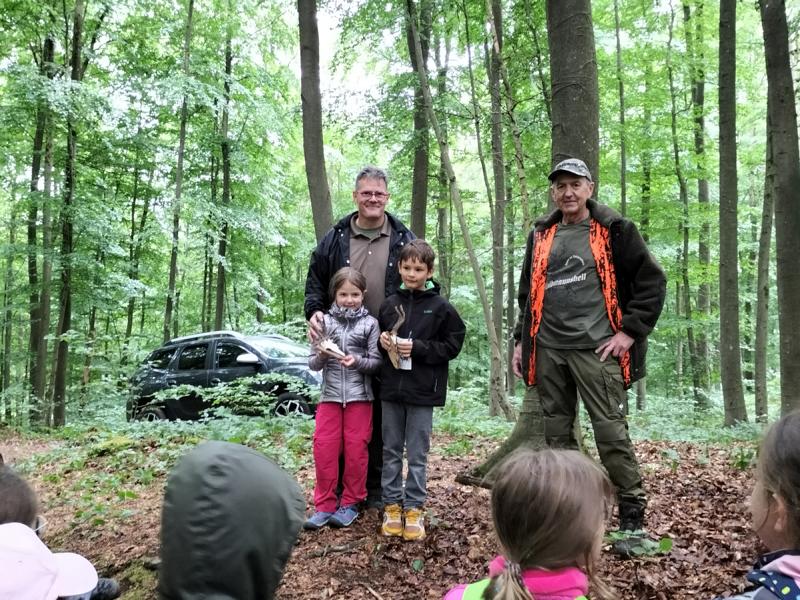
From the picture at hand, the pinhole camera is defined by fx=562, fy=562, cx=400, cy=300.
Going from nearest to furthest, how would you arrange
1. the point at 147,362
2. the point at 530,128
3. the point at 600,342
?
the point at 600,342 → the point at 530,128 → the point at 147,362

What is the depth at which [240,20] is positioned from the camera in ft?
49.4

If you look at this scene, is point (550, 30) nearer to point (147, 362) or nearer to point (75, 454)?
point (75, 454)

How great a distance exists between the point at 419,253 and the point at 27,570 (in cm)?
259

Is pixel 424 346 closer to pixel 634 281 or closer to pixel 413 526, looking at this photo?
pixel 413 526

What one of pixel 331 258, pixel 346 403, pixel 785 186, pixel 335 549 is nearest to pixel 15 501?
pixel 335 549

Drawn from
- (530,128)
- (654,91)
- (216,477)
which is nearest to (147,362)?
(530,128)

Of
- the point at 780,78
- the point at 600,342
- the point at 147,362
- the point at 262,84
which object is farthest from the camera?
the point at 262,84

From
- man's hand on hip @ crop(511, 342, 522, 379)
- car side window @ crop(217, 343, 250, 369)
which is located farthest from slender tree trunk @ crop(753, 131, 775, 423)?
car side window @ crop(217, 343, 250, 369)

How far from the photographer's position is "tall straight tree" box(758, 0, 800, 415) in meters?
6.60

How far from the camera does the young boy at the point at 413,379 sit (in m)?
3.59

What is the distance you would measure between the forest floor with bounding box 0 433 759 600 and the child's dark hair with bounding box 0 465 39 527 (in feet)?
4.69

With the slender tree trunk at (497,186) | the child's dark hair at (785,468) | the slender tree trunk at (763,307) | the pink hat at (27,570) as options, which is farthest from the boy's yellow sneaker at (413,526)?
the slender tree trunk at (763,307)

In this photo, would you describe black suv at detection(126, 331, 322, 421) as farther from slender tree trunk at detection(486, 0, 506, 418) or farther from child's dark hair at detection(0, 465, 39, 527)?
child's dark hair at detection(0, 465, 39, 527)

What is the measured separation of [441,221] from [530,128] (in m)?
9.52
